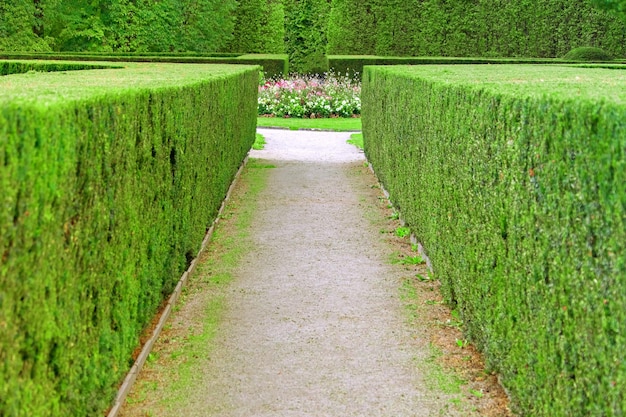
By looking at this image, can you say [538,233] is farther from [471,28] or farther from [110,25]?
[110,25]

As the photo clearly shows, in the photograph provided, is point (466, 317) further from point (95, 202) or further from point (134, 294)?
point (95, 202)

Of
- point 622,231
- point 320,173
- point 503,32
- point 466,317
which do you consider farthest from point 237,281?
point 503,32

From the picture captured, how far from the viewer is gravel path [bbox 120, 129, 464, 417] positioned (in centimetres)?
571

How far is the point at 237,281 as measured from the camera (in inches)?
340

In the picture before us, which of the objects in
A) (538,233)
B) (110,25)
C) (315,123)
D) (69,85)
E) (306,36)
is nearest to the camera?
(538,233)

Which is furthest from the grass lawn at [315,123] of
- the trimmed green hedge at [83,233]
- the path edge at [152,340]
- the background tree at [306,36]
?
the trimmed green hedge at [83,233]

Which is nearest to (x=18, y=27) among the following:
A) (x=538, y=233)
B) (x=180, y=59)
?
(x=180, y=59)

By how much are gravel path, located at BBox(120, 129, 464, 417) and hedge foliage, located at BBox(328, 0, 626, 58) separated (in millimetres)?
24959

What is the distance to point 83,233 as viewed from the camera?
447 centimetres

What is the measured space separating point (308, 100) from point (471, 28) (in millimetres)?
12777

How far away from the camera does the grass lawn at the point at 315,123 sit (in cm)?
2392

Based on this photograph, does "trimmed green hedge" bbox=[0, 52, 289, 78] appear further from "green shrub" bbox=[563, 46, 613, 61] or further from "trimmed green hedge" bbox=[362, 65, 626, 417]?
"trimmed green hedge" bbox=[362, 65, 626, 417]

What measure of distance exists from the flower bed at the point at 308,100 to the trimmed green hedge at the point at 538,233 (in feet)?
61.4

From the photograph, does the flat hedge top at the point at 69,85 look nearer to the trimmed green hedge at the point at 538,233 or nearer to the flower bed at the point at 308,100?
the trimmed green hedge at the point at 538,233
